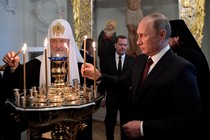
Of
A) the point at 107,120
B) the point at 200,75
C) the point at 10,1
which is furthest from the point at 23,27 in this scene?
the point at 200,75

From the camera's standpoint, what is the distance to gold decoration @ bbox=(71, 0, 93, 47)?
5914 mm

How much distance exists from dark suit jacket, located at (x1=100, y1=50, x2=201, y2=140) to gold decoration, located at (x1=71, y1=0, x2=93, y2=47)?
4.18m

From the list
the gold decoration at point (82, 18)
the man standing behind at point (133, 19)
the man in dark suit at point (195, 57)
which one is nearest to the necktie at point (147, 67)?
the man in dark suit at point (195, 57)

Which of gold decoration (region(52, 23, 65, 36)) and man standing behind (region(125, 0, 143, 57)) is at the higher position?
man standing behind (region(125, 0, 143, 57))

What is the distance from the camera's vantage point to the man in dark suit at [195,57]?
2.68 metres

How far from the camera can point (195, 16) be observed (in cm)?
518

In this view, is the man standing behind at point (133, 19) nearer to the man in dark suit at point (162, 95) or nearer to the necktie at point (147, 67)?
the necktie at point (147, 67)

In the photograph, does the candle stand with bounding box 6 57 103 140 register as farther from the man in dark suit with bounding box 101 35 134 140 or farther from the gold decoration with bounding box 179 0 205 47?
the gold decoration with bounding box 179 0 205 47

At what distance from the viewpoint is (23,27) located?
6.22 meters

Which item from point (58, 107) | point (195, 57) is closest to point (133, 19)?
point (195, 57)

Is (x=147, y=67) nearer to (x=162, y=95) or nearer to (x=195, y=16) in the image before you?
(x=162, y=95)

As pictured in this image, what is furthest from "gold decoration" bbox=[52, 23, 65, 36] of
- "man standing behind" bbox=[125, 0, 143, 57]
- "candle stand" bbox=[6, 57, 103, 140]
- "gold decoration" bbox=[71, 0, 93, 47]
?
"man standing behind" bbox=[125, 0, 143, 57]

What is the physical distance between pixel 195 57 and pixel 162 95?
1181 millimetres

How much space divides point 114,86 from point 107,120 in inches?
95.4
